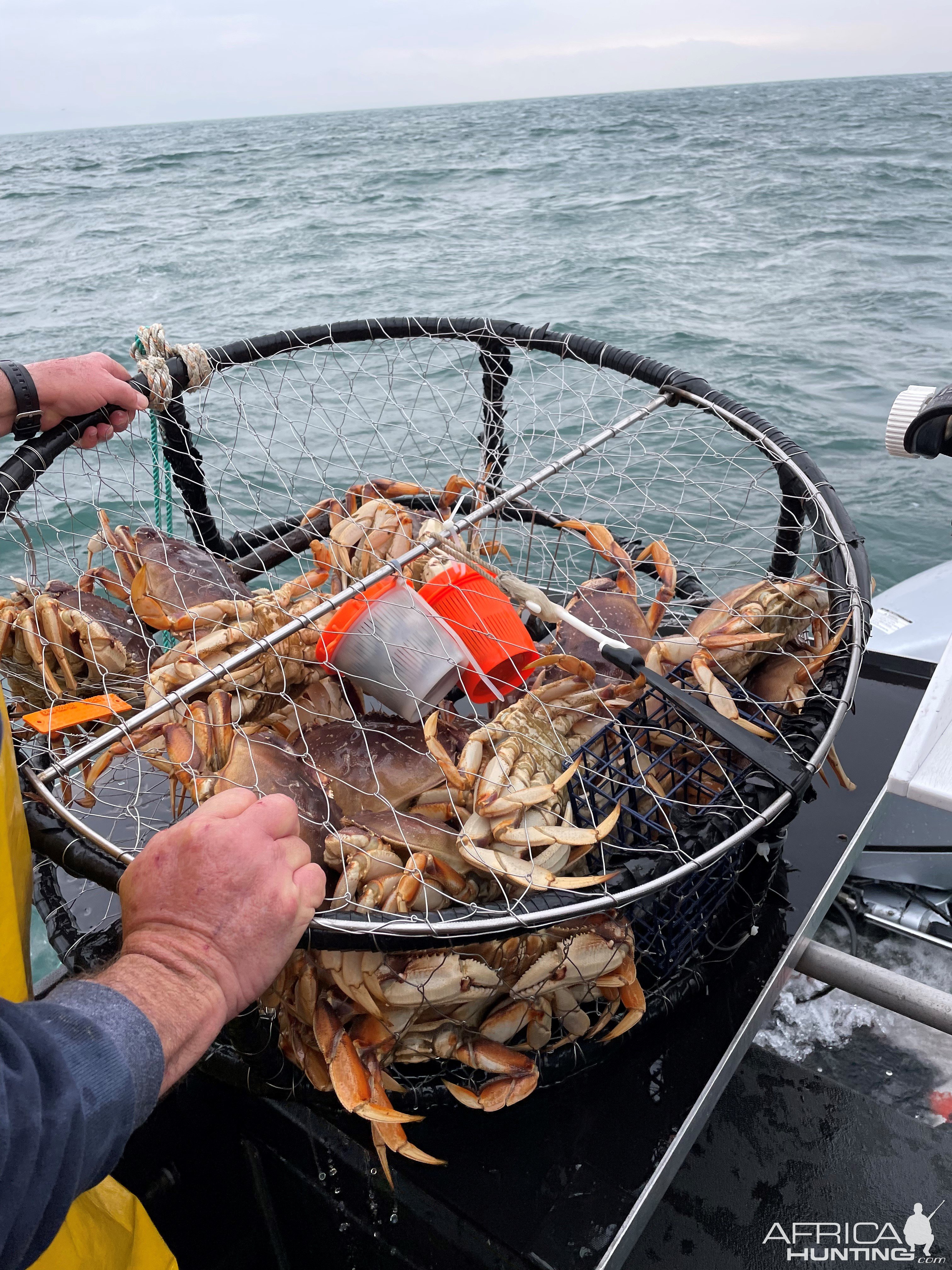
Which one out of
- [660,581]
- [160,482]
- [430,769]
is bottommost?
[430,769]

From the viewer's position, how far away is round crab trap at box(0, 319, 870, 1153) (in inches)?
63.4

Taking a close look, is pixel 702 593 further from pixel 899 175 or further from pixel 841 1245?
pixel 899 175

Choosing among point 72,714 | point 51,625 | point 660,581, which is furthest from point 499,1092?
point 51,625

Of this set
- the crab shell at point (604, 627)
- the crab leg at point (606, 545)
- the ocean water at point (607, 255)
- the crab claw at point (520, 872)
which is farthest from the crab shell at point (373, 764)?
the ocean water at point (607, 255)

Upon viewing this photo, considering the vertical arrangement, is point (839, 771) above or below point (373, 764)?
below

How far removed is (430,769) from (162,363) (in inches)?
59.2

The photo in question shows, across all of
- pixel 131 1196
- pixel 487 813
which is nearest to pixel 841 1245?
pixel 487 813

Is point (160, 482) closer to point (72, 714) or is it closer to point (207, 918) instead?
point (72, 714)

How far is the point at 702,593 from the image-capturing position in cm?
292

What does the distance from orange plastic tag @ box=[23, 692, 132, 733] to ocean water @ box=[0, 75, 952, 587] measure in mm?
7050

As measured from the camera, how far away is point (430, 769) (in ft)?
6.31

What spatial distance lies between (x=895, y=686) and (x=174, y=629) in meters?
2.26

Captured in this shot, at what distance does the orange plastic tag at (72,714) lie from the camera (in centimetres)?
181

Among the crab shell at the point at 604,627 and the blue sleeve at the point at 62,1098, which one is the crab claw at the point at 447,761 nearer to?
the crab shell at the point at 604,627
